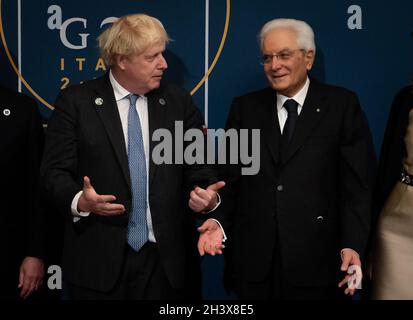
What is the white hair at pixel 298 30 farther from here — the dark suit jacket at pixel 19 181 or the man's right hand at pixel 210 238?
the dark suit jacket at pixel 19 181

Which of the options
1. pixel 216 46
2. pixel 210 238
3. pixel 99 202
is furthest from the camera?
pixel 216 46

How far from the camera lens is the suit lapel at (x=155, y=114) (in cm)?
263

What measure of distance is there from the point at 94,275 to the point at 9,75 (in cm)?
123

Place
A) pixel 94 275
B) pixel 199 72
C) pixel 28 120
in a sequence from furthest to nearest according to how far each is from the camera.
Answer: pixel 199 72
pixel 28 120
pixel 94 275

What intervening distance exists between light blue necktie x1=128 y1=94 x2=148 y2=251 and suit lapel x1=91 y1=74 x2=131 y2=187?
32 mm

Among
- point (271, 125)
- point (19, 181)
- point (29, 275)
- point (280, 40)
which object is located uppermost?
point (280, 40)

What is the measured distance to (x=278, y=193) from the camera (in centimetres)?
273

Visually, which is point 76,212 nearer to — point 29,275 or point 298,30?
point 29,275

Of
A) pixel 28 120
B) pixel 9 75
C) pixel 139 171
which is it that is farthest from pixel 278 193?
pixel 9 75

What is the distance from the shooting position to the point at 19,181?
2.84 meters

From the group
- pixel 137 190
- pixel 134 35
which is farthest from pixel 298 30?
pixel 137 190

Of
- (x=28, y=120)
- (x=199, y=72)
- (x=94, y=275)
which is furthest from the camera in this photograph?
(x=199, y=72)

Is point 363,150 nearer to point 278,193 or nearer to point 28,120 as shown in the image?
point 278,193

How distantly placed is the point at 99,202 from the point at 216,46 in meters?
1.16
